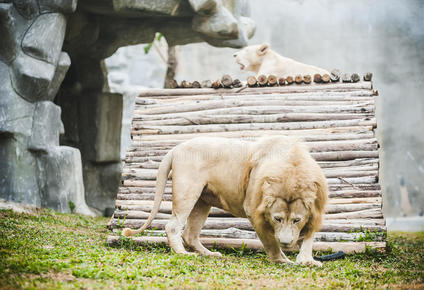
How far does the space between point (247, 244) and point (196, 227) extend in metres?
0.55

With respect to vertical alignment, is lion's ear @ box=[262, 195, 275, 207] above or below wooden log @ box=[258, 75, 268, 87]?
below

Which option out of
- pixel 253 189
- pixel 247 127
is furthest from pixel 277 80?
pixel 253 189

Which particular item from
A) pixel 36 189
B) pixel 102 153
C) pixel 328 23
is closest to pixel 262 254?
pixel 36 189

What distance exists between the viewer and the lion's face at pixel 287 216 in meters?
4.13

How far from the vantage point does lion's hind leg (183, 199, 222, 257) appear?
502 cm

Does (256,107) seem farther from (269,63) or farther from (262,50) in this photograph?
(262,50)

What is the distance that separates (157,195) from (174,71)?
8811 millimetres

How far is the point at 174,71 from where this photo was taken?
13.5m

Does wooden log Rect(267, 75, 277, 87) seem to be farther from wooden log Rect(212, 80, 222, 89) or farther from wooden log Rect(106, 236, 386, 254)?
wooden log Rect(106, 236, 386, 254)

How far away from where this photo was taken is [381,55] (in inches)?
659

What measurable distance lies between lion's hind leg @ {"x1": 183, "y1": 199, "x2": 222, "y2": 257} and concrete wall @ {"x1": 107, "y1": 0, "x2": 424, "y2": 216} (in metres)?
9.83

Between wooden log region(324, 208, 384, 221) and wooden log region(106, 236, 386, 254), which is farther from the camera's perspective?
wooden log region(324, 208, 384, 221)

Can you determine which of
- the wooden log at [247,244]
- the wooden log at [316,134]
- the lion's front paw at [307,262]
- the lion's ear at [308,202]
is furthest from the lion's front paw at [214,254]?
the wooden log at [316,134]

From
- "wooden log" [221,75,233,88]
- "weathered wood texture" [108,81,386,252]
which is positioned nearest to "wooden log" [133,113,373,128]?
"weathered wood texture" [108,81,386,252]
